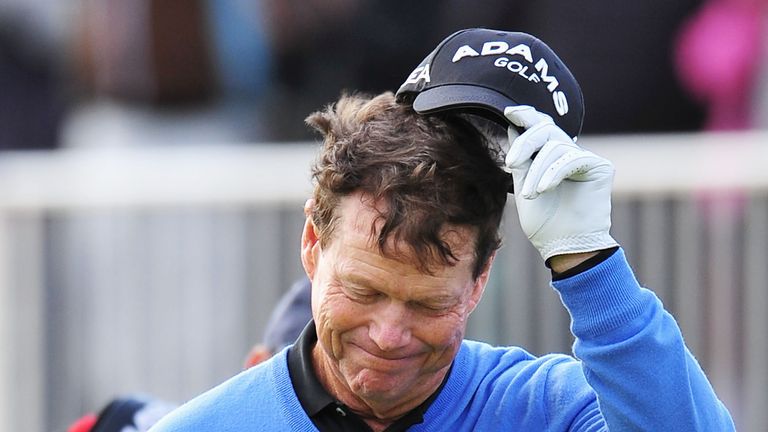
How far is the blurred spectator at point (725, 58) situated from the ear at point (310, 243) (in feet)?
13.9

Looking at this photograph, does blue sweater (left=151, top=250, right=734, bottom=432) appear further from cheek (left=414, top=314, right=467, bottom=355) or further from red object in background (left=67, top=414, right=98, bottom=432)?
red object in background (left=67, top=414, right=98, bottom=432)

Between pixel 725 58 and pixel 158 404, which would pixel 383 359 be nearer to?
pixel 158 404

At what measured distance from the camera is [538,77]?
104 inches

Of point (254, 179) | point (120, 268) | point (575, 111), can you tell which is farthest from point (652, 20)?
point (575, 111)

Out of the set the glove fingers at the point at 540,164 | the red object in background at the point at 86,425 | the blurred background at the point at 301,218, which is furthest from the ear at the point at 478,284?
the blurred background at the point at 301,218

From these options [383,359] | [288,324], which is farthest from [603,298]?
[288,324]

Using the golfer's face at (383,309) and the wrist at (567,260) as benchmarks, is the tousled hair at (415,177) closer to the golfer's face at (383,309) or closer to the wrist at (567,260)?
the golfer's face at (383,309)

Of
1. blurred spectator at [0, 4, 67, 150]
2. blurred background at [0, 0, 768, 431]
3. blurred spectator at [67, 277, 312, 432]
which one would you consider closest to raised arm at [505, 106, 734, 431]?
blurred spectator at [67, 277, 312, 432]

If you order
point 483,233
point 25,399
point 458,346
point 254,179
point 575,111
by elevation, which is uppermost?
point 575,111

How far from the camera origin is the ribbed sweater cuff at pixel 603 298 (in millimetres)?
2520

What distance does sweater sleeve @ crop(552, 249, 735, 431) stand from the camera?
8.22 feet

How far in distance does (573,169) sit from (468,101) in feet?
0.73

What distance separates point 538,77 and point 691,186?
3.55 m

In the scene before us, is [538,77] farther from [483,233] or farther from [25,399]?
[25,399]
